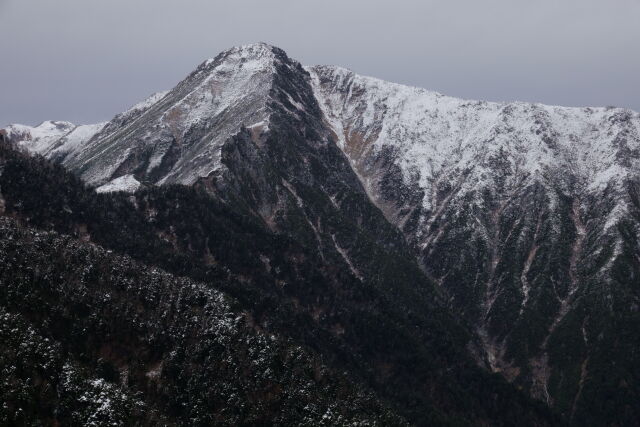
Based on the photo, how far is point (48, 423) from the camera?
18588 cm

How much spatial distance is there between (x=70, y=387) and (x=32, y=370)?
11.6 metres

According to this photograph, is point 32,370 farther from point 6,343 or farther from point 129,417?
point 129,417

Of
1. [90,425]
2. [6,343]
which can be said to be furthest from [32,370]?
[90,425]

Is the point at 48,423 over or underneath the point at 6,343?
underneath

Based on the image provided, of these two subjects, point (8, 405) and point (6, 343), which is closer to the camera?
point (8, 405)

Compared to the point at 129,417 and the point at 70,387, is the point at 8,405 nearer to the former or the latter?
the point at 70,387

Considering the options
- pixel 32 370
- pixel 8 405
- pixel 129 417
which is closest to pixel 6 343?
pixel 32 370

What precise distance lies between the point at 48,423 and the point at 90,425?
10792mm

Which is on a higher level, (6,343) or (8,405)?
(6,343)

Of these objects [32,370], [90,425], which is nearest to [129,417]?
[90,425]

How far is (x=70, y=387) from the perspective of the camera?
7781 inches

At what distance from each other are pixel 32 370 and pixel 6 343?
11107 mm

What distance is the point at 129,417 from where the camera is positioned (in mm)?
199750

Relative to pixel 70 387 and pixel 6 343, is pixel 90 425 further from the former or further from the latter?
pixel 6 343
